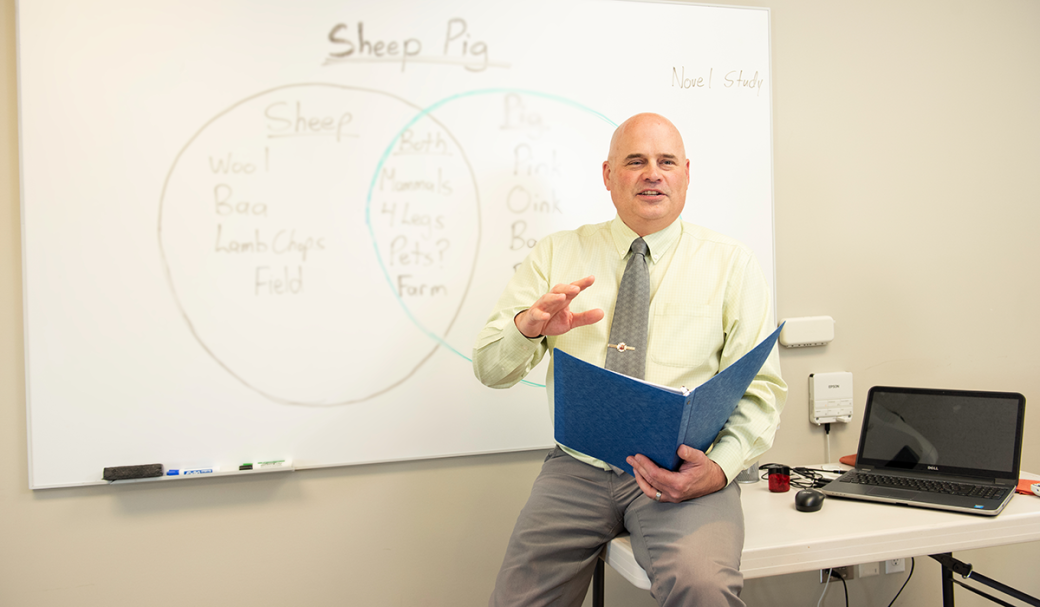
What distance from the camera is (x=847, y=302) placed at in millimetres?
1997

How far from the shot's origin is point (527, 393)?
69.9 inches

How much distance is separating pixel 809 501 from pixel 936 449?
Result: 1.59ft

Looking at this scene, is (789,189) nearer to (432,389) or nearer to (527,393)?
(527,393)

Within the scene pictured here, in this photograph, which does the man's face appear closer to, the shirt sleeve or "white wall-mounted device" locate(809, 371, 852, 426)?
the shirt sleeve

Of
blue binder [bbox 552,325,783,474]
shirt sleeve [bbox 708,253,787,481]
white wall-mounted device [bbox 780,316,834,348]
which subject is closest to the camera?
blue binder [bbox 552,325,783,474]

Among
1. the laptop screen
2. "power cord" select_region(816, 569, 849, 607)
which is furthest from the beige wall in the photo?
the laptop screen

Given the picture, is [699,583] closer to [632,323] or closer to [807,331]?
[632,323]

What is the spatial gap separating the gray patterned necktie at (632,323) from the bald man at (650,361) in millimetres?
38

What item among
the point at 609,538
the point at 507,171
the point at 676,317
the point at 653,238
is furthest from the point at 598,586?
the point at 507,171

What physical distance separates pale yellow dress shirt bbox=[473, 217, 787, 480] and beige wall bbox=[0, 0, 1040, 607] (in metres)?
0.53

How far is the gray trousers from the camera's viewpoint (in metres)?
1.13

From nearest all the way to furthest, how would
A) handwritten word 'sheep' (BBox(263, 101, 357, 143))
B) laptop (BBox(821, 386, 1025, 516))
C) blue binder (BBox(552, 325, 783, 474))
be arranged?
blue binder (BBox(552, 325, 783, 474)), laptop (BBox(821, 386, 1025, 516)), handwritten word 'sheep' (BBox(263, 101, 357, 143))

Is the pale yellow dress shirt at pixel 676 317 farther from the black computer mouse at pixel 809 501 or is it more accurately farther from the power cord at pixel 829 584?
the power cord at pixel 829 584

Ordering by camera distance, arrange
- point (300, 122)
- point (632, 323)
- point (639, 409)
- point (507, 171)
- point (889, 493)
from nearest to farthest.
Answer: point (639, 409) → point (632, 323) → point (889, 493) → point (300, 122) → point (507, 171)
